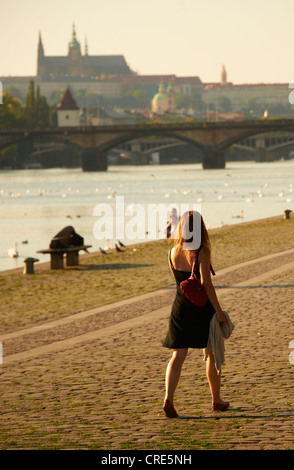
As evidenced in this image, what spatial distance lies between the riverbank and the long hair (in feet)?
16.4

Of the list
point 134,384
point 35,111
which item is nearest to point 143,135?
point 35,111

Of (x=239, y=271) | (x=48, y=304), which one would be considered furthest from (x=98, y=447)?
(x=239, y=271)

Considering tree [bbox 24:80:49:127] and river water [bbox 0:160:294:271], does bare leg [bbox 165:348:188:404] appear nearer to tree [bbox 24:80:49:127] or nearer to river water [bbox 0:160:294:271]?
river water [bbox 0:160:294:271]

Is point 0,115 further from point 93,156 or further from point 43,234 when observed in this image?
point 43,234

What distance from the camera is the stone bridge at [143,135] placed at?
107000 millimetres

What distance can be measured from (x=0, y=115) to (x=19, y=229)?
292ft

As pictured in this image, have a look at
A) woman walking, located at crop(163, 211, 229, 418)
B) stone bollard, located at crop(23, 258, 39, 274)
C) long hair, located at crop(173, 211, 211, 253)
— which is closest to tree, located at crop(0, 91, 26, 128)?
stone bollard, located at crop(23, 258, 39, 274)

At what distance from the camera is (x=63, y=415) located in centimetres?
702

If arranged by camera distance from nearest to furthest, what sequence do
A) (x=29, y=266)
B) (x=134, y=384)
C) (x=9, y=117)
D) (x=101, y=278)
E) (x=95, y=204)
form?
(x=134, y=384)
(x=101, y=278)
(x=29, y=266)
(x=95, y=204)
(x=9, y=117)

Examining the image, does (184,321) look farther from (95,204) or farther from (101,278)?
(95,204)

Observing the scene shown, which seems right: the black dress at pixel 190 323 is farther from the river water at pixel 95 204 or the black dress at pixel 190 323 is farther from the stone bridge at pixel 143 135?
the stone bridge at pixel 143 135

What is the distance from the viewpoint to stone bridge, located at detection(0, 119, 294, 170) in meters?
107

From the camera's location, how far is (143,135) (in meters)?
107

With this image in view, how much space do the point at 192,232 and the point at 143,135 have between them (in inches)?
3975
